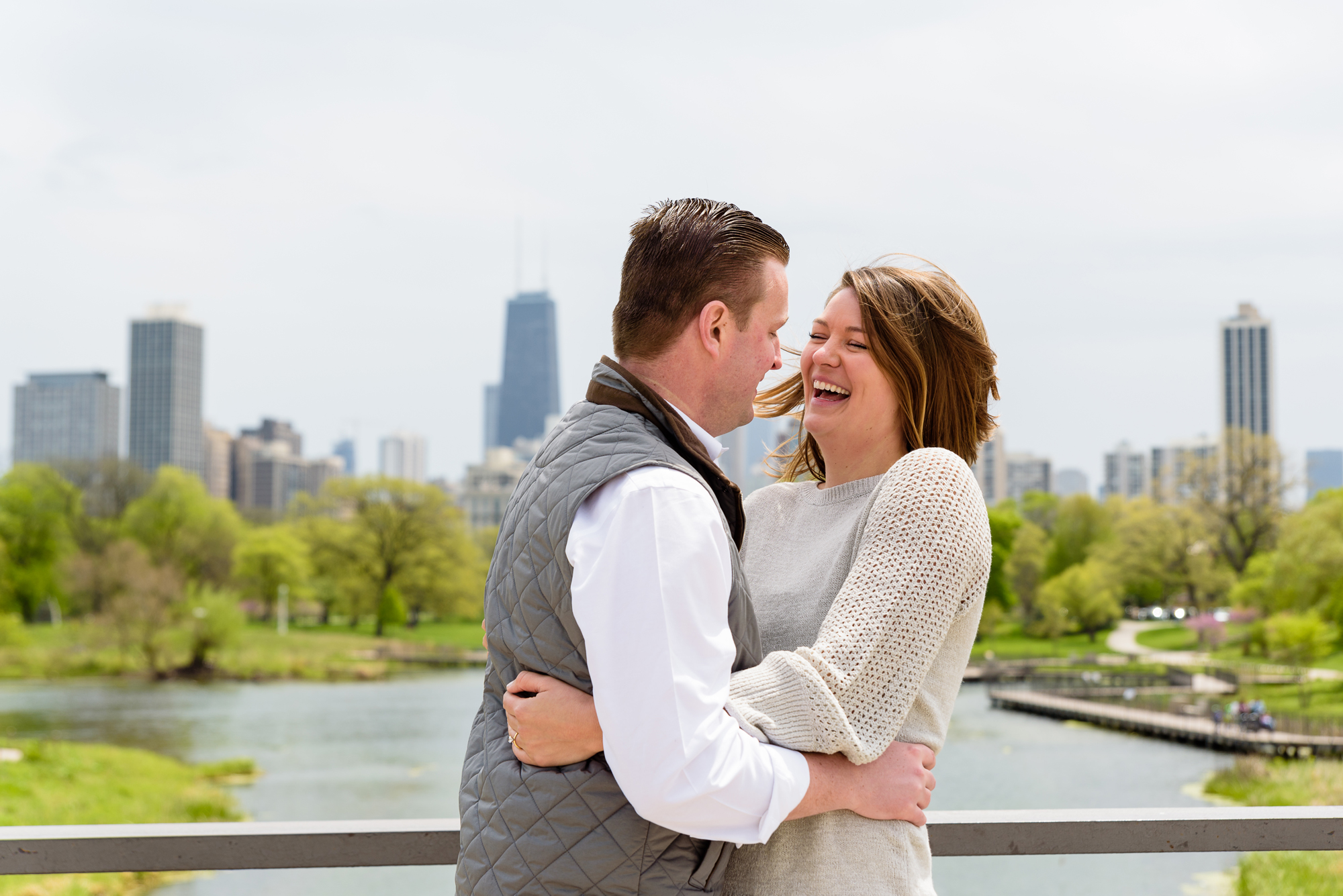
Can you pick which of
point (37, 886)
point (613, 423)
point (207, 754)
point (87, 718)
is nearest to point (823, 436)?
point (613, 423)

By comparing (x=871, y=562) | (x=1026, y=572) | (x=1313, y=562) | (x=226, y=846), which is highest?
(x=871, y=562)

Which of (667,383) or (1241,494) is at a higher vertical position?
(667,383)

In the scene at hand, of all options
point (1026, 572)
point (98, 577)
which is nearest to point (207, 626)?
point (98, 577)

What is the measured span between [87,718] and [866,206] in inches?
2556

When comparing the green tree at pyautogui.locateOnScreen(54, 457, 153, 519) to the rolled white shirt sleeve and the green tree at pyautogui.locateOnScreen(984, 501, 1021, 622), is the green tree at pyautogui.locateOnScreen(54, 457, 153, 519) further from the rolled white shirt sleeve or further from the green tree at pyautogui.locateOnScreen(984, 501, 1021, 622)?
the rolled white shirt sleeve

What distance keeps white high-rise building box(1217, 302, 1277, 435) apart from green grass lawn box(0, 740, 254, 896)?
7472 centimetres

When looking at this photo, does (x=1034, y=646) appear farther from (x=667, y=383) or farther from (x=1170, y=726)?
(x=667, y=383)

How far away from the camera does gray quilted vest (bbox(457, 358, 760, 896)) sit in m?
1.27

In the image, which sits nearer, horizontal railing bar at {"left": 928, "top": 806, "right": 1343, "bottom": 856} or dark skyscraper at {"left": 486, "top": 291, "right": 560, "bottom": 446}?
horizontal railing bar at {"left": 928, "top": 806, "right": 1343, "bottom": 856}

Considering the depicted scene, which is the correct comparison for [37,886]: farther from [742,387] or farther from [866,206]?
[866,206]

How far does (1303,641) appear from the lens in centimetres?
3012

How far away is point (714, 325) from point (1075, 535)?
47.3 metres

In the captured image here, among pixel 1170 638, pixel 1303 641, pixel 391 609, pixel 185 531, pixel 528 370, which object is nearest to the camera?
pixel 1303 641

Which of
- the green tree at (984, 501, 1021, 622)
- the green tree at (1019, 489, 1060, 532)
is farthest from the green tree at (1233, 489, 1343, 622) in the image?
the green tree at (1019, 489, 1060, 532)
